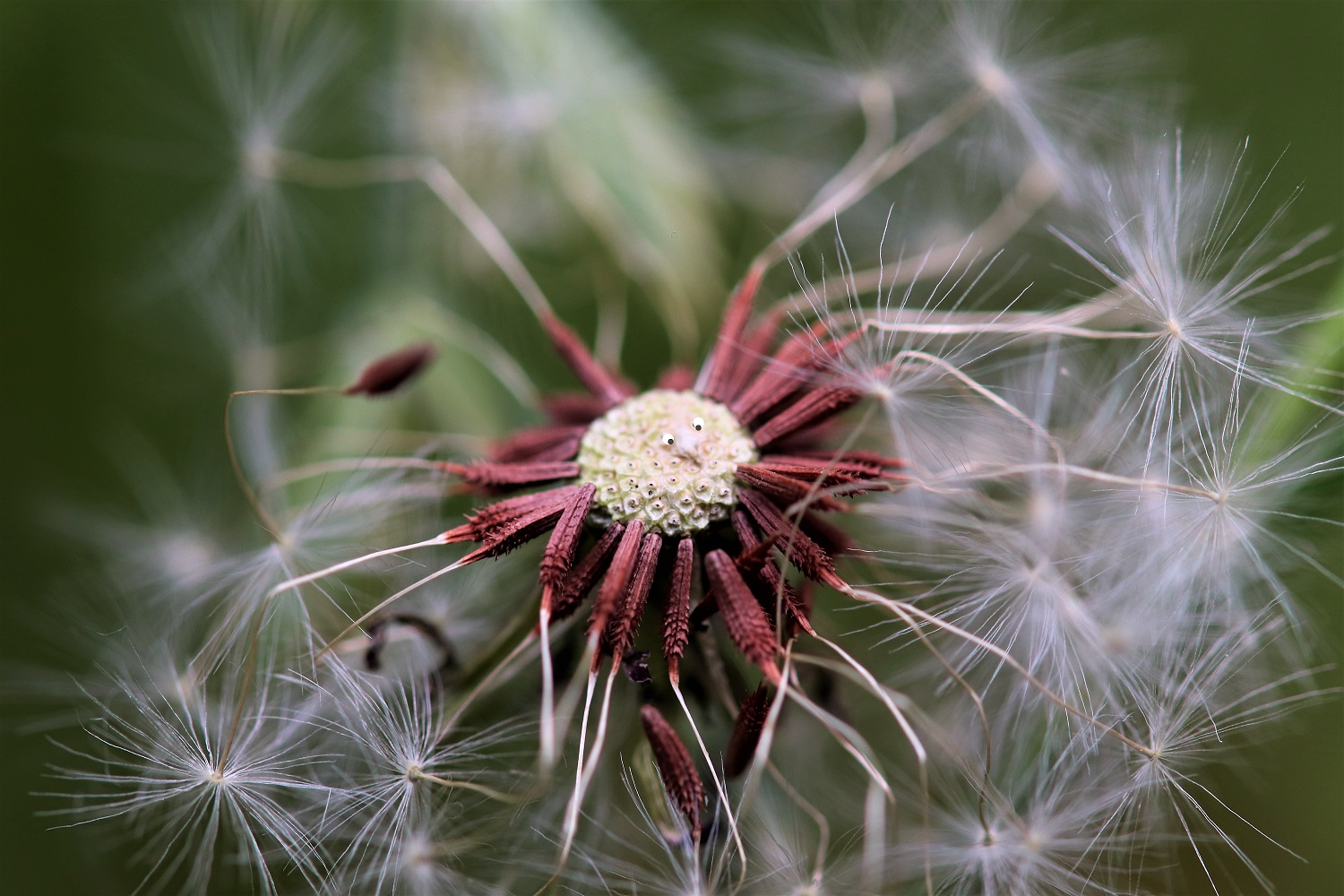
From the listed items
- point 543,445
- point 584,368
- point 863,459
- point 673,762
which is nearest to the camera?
point 673,762

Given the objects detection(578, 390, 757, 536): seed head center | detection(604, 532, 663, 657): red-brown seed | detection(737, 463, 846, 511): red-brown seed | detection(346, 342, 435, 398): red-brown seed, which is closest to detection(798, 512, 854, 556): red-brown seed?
detection(737, 463, 846, 511): red-brown seed

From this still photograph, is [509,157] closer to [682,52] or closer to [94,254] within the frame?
[682,52]

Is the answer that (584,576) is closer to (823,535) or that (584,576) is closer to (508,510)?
(508,510)

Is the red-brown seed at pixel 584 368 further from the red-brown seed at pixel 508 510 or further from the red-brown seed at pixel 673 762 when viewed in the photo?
the red-brown seed at pixel 673 762

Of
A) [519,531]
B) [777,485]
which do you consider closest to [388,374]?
[519,531]

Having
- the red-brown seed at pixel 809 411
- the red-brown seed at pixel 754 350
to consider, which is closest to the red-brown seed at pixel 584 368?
the red-brown seed at pixel 754 350

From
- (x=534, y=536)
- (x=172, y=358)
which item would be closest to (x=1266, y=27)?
(x=534, y=536)

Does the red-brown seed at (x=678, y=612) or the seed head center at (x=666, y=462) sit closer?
the red-brown seed at (x=678, y=612)
